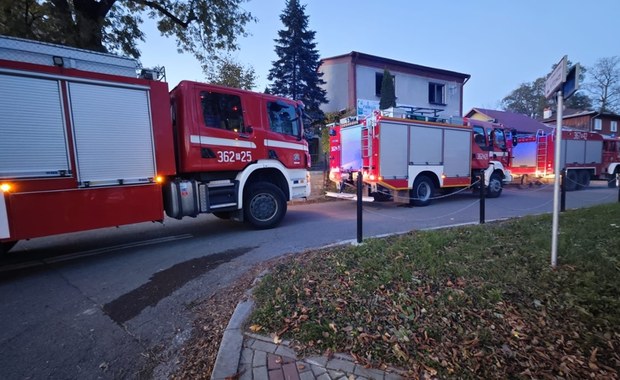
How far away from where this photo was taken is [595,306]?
2660 mm

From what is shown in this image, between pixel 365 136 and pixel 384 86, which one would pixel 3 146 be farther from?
pixel 384 86

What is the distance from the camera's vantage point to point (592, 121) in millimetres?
37562

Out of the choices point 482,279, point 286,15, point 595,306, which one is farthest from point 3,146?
point 286,15

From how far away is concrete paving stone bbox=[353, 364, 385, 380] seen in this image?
2064 mm

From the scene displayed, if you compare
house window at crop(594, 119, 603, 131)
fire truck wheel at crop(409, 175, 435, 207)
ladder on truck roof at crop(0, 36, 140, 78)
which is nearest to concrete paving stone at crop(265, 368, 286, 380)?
ladder on truck roof at crop(0, 36, 140, 78)

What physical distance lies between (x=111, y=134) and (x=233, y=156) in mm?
2246

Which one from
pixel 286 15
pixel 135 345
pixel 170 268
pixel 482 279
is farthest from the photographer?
pixel 286 15

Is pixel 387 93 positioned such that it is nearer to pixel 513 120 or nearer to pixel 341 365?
pixel 341 365

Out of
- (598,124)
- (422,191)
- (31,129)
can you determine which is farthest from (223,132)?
(598,124)

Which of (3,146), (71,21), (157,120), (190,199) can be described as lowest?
(190,199)

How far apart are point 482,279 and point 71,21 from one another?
12.7 m

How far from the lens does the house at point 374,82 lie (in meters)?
22.0

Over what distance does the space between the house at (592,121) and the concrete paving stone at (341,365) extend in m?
46.1

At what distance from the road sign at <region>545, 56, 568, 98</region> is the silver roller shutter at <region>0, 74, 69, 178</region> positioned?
263 inches
